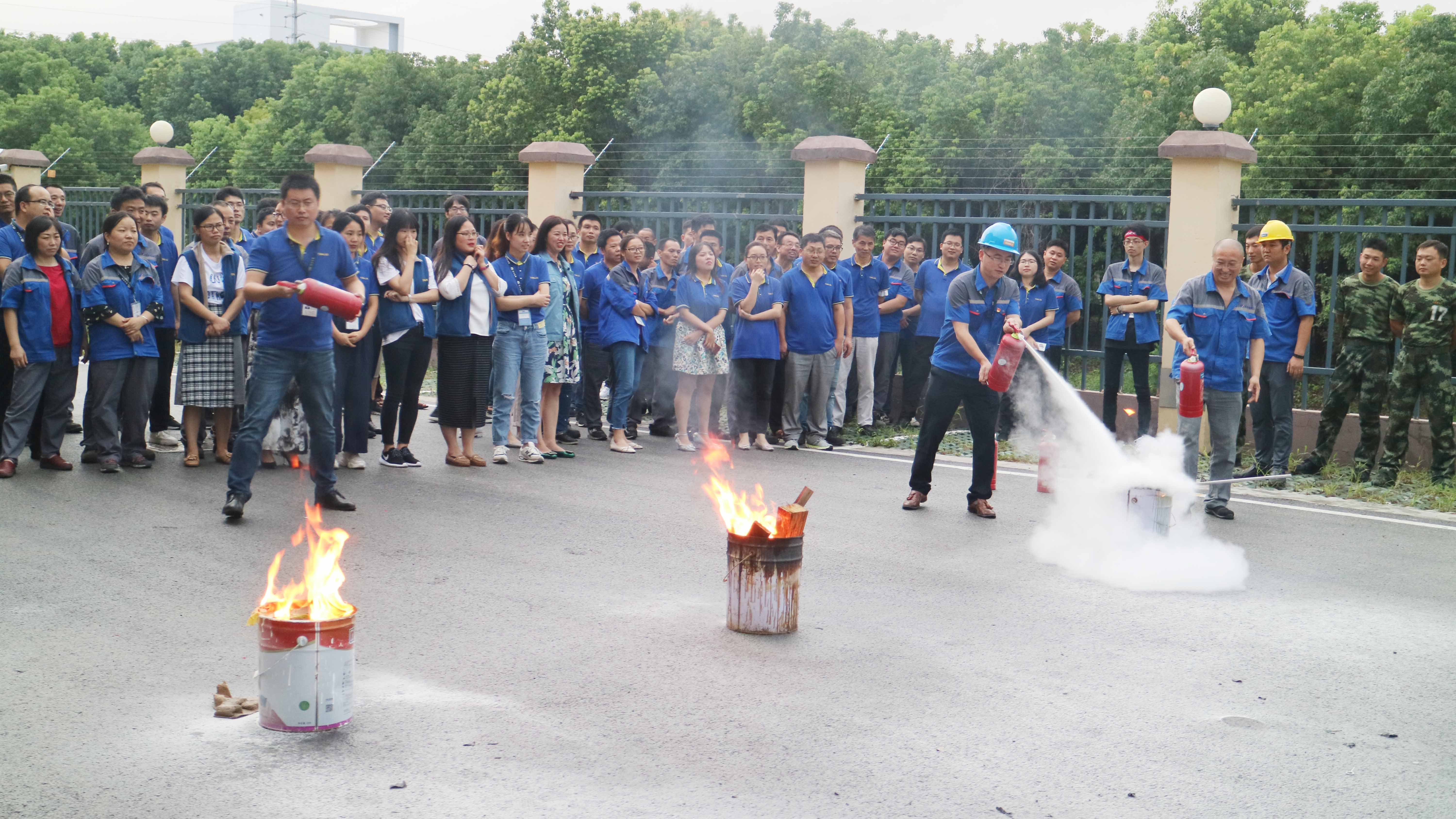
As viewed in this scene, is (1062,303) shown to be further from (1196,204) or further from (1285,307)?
(1285,307)

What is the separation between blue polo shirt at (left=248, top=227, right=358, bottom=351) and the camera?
28.3 ft

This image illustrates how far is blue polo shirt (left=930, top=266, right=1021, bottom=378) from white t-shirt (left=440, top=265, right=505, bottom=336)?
369 cm

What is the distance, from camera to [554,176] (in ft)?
58.5

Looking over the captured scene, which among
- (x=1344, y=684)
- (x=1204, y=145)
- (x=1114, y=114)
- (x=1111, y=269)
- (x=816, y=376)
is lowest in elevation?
(x=1344, y=684)

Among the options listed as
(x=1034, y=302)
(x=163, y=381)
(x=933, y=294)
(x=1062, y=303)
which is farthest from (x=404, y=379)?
(x=1062, y=303)

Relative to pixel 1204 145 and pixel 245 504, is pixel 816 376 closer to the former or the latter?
pixel 1204 145

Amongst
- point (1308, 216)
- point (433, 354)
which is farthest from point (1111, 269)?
point (1308, 216)

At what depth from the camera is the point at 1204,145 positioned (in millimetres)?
12922

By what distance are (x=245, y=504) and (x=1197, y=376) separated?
6388 millimetres

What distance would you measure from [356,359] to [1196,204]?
7919 millimetres

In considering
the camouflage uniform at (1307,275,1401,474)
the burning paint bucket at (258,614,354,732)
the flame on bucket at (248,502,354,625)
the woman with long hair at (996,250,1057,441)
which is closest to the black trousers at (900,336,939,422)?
the woman with long hair at (996,250,1057,441)

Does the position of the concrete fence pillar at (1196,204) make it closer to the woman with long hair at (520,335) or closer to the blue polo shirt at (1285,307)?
the blue polo shirt at (1285,307)

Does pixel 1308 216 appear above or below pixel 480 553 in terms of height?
above

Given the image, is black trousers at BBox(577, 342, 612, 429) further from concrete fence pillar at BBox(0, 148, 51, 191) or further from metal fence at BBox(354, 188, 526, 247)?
concrete fence pillar at BBox(0, 148, 51, 191)
